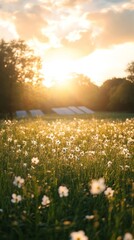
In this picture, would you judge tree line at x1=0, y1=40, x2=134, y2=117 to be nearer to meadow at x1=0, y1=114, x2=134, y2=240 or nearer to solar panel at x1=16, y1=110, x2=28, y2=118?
solar panel at x1=16, y1=110, x2=28, y2=118

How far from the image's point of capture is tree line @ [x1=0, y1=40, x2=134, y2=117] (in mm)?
40188

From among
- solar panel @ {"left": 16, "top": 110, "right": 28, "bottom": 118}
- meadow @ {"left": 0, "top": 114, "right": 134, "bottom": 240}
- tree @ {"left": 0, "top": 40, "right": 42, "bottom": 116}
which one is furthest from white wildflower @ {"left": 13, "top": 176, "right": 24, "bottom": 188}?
solar panel @ {"left": 16, "top": 110, "right": 28, "bottom": 118}

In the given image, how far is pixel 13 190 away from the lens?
19.0 feet

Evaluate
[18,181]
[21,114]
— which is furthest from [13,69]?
[18,181]

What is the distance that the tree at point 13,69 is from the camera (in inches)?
1511

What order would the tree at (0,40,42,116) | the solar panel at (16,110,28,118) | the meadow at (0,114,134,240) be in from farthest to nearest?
the solar panel at (16,110,28,118), the tree at (0,40,42,116), the meadow at (0,114,134,240)

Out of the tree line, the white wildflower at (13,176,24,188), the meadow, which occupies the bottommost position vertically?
the meadow

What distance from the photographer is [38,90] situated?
53344 millimetres

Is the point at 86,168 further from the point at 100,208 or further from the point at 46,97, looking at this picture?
the point at 46,97

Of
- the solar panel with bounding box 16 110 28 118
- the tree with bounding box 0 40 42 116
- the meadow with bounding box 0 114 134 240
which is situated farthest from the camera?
the solar panel with bounding box 16 110 28 118

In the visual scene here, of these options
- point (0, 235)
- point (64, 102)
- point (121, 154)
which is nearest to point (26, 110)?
point (64, 102)

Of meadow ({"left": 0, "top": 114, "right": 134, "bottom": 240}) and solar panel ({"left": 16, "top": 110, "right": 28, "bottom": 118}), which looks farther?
solar panel ({"left": 16, "top": 110, "right": 28, "bottom": 118})

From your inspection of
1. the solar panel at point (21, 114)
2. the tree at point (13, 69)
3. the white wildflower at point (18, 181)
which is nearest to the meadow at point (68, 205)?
the white wildflower at point (18, 181)

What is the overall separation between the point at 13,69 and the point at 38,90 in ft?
47.2
